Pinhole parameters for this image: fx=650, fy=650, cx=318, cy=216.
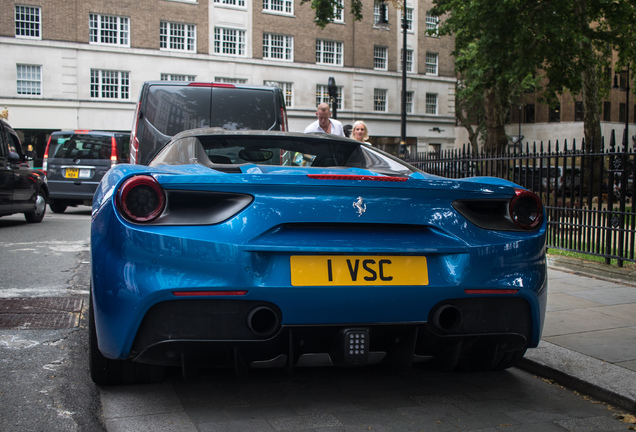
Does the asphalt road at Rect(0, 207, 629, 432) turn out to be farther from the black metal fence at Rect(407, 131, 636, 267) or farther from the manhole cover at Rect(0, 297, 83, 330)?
the black metal fence at Rect(407, 131, 636, 267)

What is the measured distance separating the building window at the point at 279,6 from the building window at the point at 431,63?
36.3 feet

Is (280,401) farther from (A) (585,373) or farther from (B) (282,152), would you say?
(A) (585,373)

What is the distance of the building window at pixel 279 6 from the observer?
39281 millimetres

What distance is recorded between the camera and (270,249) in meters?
2.62

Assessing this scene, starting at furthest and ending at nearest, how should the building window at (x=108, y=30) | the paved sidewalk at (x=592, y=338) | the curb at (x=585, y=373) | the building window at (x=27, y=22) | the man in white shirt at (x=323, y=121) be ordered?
the building window at (x=108, y=30) < the building window at (x=27, y=22) < the man in white shirt at (x=323, y=121) < the paved sidewalk at (x=592, y=338) < the curb at (x=585, y=373)

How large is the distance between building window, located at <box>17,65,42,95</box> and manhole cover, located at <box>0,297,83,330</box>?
31.2 metres

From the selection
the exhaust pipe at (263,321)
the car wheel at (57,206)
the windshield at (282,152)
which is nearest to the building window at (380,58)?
the car wheel at (57,206)

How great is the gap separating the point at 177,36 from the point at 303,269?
36.6m

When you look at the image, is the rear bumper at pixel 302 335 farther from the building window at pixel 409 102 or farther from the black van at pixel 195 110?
the building window at pixel 409 102

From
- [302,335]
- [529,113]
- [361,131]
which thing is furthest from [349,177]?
[529,113]

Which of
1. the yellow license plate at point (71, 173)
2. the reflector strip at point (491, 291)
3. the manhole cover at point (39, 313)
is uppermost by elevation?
the yellow license plate at point (71, 173)

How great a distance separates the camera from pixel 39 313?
494cm

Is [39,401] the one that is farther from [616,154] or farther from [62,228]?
[62,228]

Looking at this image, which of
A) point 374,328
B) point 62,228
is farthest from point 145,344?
point 62,228
